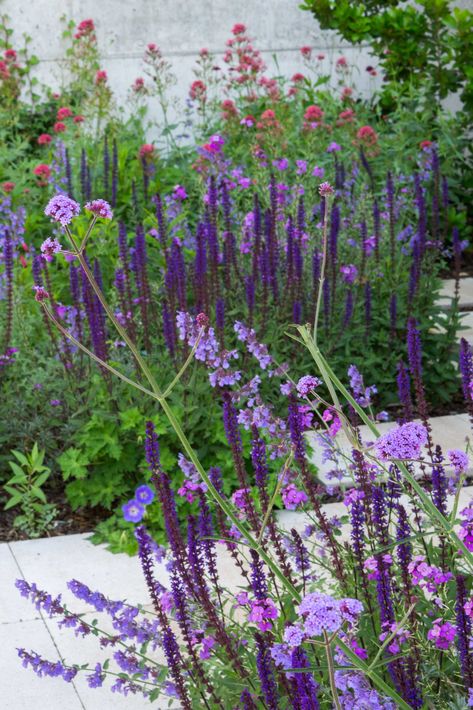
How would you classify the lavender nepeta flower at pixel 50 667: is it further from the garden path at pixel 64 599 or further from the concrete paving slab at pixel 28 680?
the concrete paving slab at pixel 28 680

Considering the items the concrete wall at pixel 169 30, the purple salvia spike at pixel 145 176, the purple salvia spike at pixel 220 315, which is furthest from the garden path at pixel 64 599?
the concrete wall at pixel 169 30

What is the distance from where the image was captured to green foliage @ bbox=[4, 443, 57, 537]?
4.03 m

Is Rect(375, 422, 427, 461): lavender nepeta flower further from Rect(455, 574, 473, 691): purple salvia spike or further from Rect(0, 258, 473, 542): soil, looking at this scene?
Rect(0, 258, 473, 542): soil

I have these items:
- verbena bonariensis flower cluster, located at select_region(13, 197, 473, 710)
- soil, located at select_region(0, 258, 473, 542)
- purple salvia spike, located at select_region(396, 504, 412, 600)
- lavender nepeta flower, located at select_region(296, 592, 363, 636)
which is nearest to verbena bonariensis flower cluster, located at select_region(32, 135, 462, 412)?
soil, located at select_region(0, 258, 473, 542)

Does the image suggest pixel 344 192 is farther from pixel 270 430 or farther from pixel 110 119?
pixel 270 430

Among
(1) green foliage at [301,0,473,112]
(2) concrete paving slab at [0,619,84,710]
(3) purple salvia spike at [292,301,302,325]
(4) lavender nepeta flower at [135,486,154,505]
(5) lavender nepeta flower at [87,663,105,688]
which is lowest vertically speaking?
(2) concrete paving slab at [0,619,84,710]

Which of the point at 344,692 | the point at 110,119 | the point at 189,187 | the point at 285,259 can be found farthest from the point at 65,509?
the point at 110,119

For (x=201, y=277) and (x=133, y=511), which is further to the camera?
(x=201, y=277)

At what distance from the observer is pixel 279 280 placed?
5.18 m

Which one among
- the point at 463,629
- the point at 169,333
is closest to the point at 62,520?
the point at 169,333

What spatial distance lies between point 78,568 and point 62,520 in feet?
1.50

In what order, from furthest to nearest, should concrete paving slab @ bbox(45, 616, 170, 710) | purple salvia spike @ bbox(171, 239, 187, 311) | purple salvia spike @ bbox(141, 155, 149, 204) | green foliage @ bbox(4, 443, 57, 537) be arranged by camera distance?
1. purple salvia spike @ bbox(141, 155, 149, 204)
2. purple salvia spike @ bbox(171, 239, 187, 311)
3. green foliage @ bbox(4, 443, 57, 537)
4. concrete paving slab @ bbox(45, 616, 170, 710)

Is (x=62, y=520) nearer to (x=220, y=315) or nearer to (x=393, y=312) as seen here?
(x=220, y=315)

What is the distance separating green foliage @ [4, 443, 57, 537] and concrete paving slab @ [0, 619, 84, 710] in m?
0.73
